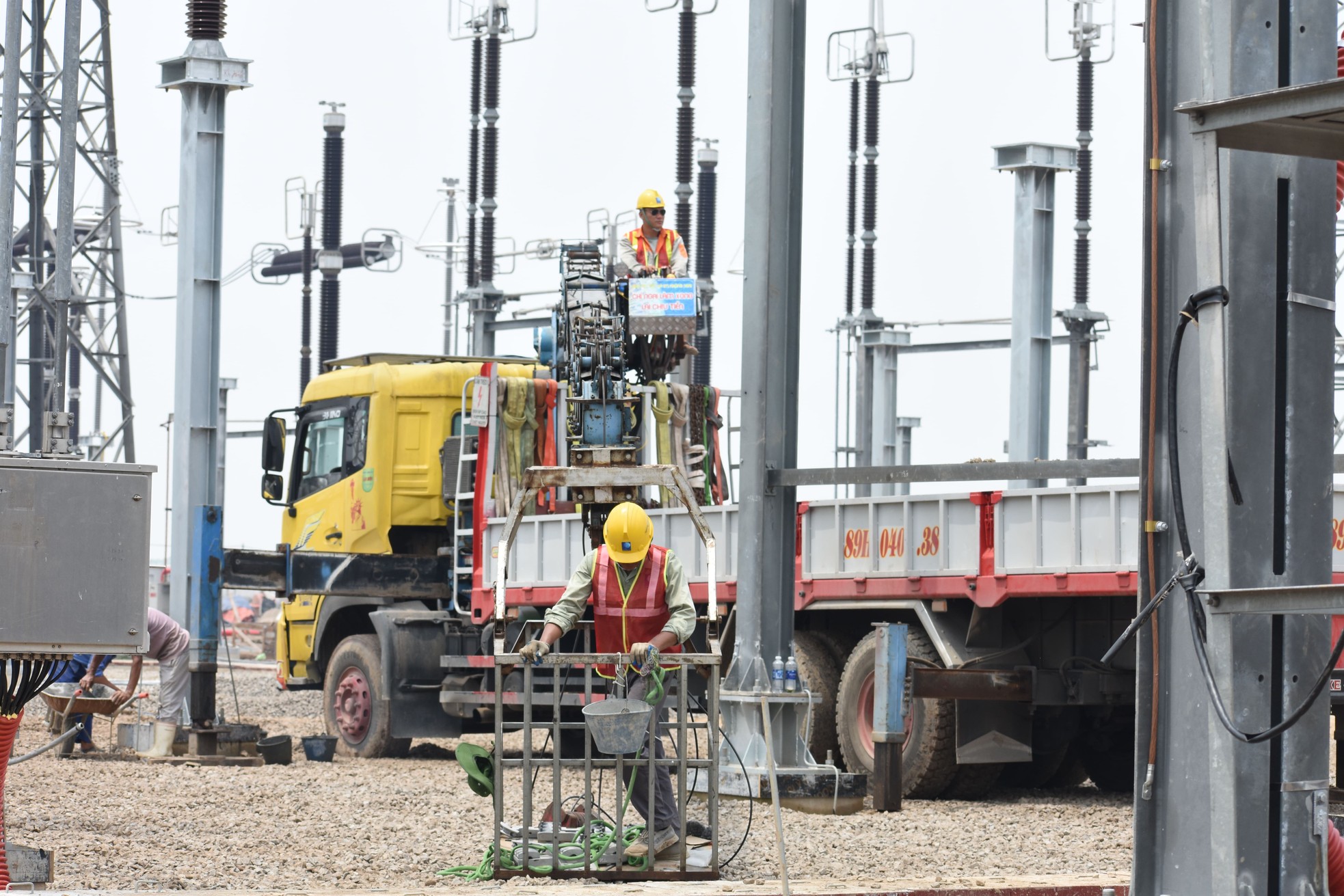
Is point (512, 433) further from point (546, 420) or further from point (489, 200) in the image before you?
point (489, 200)

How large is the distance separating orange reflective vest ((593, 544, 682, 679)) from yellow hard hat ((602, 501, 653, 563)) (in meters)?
0.06

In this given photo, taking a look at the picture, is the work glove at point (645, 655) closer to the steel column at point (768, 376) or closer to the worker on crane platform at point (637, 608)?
the worker on crane platform at point (637, 608)

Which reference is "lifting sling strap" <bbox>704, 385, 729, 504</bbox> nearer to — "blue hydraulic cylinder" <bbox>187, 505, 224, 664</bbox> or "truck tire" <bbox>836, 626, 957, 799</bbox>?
"truck tire" <bbox>836, 626, 957, 799</bbox>

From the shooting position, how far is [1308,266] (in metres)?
5.93

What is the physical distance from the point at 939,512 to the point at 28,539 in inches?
281

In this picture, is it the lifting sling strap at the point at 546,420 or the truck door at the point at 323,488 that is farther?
the truck door at the point at 323,488

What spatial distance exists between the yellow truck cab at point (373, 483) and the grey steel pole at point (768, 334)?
4449 mm

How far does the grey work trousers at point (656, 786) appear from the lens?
9.17m

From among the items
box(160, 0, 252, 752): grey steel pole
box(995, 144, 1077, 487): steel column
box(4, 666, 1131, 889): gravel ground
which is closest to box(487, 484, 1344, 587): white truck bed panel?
box(4, 666, 1131, 889): gravel ground

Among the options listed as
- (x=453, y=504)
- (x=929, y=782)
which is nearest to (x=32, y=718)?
(x=453, y=504)

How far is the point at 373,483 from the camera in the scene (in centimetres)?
1806

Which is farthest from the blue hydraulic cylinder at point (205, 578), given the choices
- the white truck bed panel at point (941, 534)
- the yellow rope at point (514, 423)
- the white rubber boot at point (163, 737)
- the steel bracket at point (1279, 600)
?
the steel bracket at point (1279, 600)

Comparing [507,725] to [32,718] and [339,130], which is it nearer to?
[32,718]

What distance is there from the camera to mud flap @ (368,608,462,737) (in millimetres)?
17750
